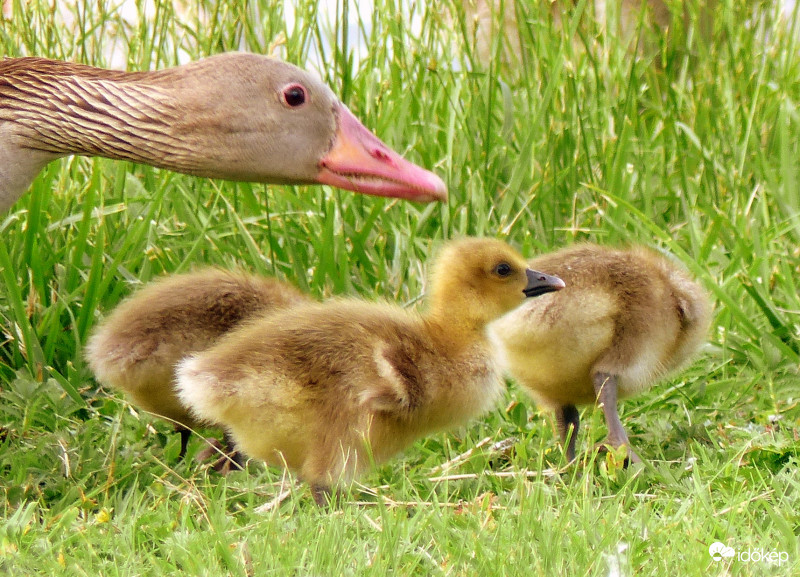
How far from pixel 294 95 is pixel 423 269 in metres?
1.63

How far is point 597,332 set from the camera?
397 centimetres

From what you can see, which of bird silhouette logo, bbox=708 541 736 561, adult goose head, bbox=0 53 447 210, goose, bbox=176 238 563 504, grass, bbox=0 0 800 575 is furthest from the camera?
adult goose head, bbox=0 53 447 210

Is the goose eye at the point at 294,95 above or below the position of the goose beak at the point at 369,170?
above

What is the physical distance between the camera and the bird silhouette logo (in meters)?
2.86

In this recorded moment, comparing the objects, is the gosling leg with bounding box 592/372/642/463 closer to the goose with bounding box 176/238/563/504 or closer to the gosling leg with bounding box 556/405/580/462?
the gosling leg with bounding box 556/405/580/462

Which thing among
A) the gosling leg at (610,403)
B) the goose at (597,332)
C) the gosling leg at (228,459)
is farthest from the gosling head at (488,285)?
the gosling leg at (228,459)

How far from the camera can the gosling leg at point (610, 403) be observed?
3.93 m

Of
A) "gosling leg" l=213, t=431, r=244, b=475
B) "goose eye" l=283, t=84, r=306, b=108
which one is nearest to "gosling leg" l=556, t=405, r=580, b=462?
"gosling leg" l=213, t=431, r=244, b=475

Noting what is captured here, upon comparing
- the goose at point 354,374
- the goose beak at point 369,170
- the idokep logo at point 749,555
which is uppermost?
the goose beak at point 369,170

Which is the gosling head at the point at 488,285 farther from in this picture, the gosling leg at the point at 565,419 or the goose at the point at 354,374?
the gosling leg at the point at 565,419

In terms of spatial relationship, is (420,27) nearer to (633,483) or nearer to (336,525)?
(633,483)

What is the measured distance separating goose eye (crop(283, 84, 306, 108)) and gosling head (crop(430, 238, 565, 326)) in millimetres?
740

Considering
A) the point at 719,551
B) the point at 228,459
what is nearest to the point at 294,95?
the point at 228,459

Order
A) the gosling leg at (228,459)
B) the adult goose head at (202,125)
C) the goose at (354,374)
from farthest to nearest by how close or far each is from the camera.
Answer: the gosling leg at (228,459)
the adult goose head at (202,125)
the goose at (354,374)
